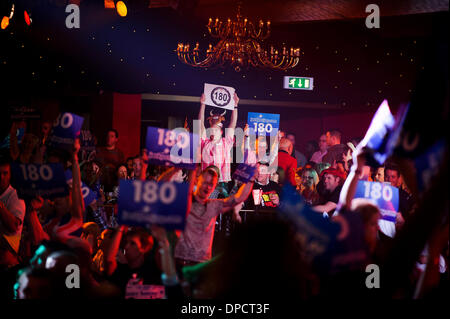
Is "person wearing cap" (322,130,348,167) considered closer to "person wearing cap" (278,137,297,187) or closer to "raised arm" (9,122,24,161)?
"person wearing cap" (278,137,297,187)

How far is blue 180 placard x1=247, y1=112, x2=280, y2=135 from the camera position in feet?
30.5

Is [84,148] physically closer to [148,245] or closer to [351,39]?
[148,245]

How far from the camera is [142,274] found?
377 centimetres

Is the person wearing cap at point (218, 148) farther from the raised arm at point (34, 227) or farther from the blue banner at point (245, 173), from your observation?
the raised arm at point (34, 227)

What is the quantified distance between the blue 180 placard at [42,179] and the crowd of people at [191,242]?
0.45 ft

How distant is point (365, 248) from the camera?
225 centimetres

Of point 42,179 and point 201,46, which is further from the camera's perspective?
point 201,46

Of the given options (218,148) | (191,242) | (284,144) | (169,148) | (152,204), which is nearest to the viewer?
(152,204)

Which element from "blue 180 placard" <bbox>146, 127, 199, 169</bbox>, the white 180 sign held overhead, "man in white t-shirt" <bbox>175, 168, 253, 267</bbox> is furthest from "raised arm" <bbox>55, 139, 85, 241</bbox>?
the white 180 sign held overhead

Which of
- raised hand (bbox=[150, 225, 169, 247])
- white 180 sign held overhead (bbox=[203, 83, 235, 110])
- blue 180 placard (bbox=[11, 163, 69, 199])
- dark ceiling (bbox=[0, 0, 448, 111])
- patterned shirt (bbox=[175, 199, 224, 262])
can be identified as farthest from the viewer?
dark ceiling (bbox=[0, 0, 448, 111])

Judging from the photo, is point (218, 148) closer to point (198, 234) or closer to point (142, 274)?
point (198, 234)

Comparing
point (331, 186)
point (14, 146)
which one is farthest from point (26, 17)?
point (331, 186)

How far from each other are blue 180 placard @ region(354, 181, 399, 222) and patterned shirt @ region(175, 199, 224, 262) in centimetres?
133

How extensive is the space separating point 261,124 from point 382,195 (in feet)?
17.7
